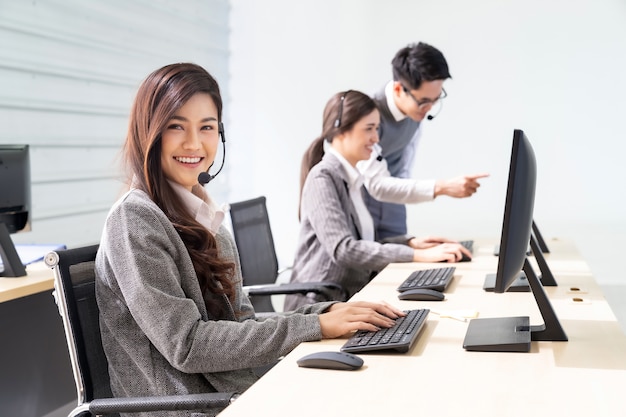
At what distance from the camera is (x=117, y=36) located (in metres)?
4.16

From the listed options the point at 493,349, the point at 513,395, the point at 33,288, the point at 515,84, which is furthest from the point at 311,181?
the point at 515,84

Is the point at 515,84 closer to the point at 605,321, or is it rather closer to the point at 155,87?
the point at 605,321

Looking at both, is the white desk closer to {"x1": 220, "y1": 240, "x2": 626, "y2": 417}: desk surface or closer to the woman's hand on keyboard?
the woman's hand on keyboard

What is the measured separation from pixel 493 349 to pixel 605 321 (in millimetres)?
437

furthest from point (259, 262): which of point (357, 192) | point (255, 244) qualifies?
point (357, 192)

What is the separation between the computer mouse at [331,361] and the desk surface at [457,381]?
0.01m

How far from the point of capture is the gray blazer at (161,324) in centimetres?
146

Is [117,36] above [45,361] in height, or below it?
above

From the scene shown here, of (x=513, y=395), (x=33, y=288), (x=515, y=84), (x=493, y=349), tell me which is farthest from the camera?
(x=515, y=84)

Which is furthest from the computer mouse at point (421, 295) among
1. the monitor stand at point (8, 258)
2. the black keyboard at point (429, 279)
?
the monitor stand at point (8, 258)

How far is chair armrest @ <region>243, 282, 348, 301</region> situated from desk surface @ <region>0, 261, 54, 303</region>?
662 mm

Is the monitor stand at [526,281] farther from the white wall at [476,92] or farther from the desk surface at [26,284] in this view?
the white wall at [476,92]

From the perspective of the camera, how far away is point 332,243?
2750 millimetres

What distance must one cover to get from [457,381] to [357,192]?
1751 millimetres
